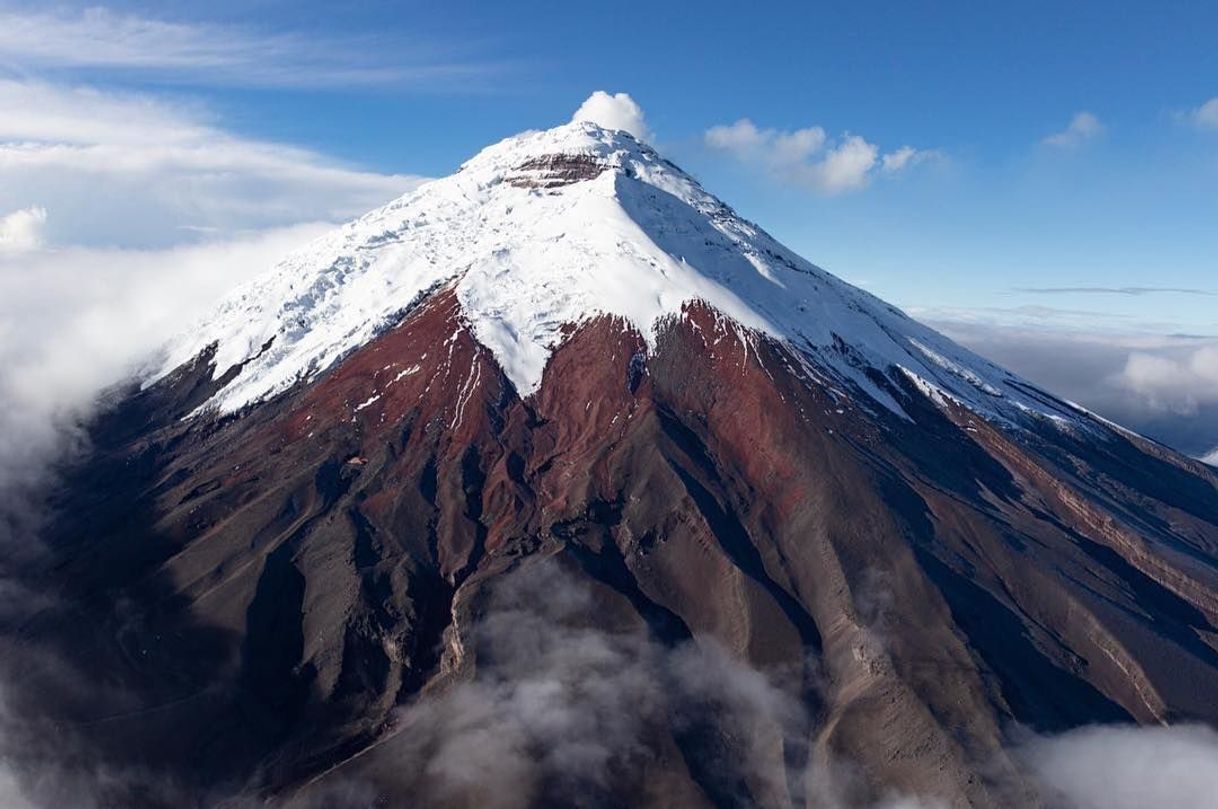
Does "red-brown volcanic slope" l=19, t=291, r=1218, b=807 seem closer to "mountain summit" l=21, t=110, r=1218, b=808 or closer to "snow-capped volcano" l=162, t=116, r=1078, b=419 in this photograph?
"mountain summit" l=21, t=110, r=1218, b=808

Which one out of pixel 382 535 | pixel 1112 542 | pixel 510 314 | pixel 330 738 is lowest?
pixel 330 738

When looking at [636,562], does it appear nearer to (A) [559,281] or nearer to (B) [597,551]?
(B) [597,551]

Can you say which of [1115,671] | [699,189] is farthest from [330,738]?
[699,189]

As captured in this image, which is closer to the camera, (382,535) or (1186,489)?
(382,535)

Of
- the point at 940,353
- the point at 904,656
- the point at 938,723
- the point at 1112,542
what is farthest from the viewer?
the point at 940,353

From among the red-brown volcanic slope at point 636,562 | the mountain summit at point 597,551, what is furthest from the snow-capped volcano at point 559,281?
the red-brown volcanic slope at point 636,562

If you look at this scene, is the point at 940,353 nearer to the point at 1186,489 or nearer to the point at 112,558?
the point at 1186,489
